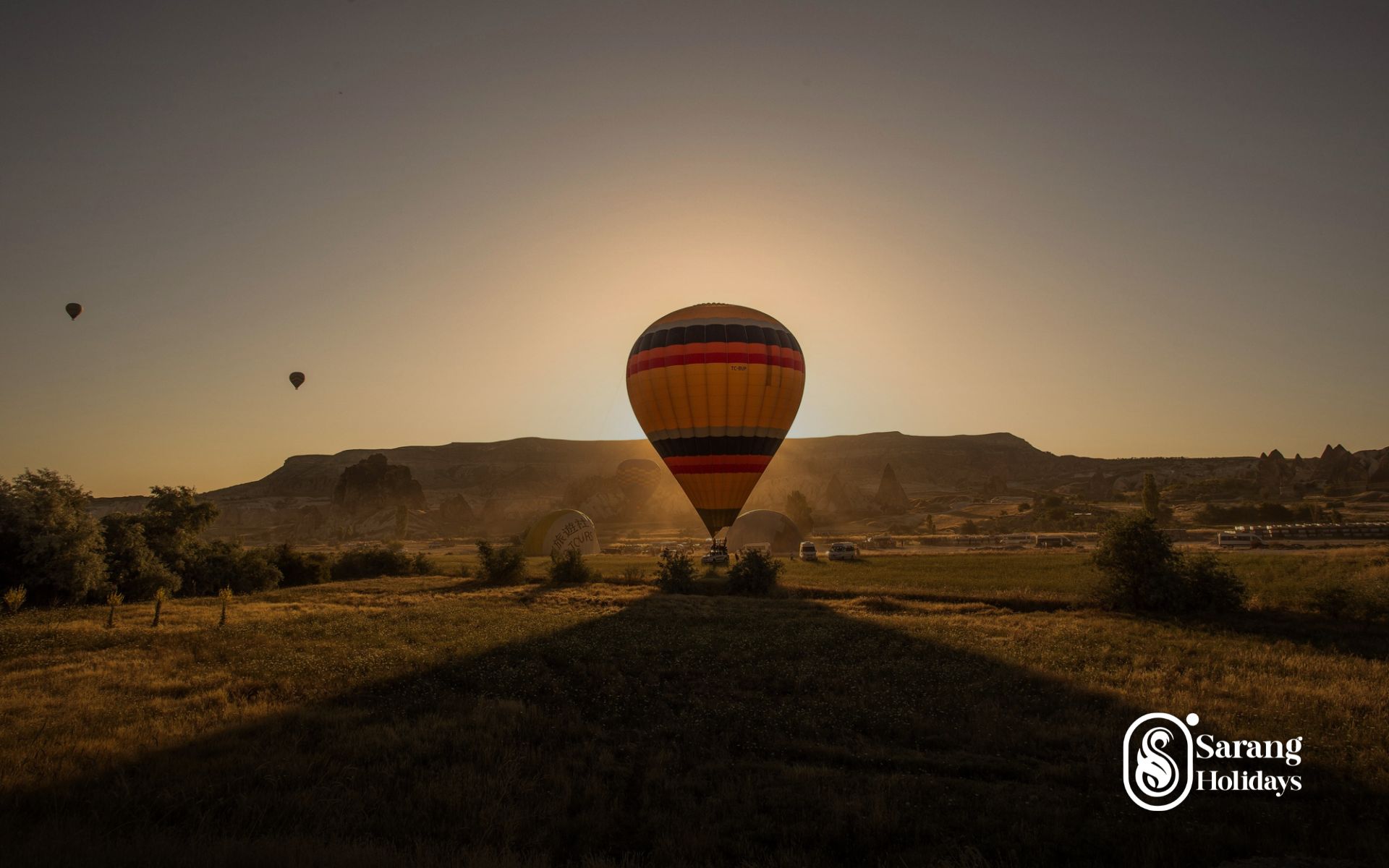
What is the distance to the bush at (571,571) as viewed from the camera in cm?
3831

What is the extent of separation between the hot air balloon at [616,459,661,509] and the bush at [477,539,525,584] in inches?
3860

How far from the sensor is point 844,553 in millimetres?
49875

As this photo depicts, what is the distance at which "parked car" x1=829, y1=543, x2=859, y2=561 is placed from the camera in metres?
49.5

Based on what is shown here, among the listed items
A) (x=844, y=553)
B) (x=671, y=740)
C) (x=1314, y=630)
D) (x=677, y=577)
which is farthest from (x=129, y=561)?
(x=1314, y=630)

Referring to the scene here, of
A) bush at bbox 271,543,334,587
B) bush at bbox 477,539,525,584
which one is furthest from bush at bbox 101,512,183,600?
bush at bbox 477,539,525,584

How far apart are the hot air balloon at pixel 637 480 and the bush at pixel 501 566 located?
9805 cm

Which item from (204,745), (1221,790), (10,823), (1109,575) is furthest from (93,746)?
(1109,575)

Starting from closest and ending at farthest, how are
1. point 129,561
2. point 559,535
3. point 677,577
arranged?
point 129,561 → point 677,577 → point 559,535

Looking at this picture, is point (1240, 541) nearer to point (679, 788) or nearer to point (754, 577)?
point (754, 577)

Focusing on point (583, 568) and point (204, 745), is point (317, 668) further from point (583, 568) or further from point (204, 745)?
point (583, 568)

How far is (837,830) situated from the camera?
7.86 meters

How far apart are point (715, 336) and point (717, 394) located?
10.3 ft

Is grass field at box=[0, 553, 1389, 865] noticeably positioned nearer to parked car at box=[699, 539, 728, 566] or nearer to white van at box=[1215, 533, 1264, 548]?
parked car at box=[699, 539, 728, 566]

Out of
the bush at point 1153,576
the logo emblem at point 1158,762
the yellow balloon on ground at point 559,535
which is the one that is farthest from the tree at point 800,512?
the logo emblem at point 1158,762
